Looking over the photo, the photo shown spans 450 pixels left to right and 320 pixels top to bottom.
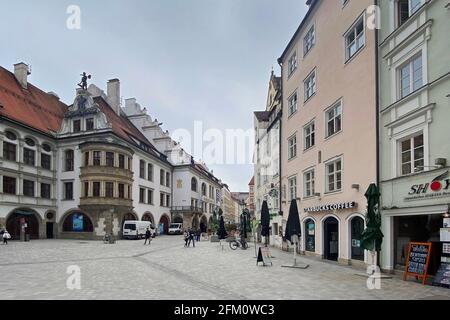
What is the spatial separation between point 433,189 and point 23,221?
38.2 m

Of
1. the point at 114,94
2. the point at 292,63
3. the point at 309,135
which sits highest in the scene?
the point at 114,94

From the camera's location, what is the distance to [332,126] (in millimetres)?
21594

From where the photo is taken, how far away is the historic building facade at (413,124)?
12562 mm

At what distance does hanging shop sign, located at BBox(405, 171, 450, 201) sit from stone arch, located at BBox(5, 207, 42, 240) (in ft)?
123

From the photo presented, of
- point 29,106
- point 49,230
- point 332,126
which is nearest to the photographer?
point 332,126

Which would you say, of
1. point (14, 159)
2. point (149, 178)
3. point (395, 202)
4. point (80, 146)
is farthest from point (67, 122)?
point (395, 202)

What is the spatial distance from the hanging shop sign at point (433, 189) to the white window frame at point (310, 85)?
37.6ft

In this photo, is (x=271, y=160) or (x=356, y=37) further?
(x=271, y=160)

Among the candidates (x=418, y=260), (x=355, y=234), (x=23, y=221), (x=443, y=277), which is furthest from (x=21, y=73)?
(x=443, y=277)

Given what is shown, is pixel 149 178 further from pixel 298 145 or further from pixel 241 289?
pixel 241 289

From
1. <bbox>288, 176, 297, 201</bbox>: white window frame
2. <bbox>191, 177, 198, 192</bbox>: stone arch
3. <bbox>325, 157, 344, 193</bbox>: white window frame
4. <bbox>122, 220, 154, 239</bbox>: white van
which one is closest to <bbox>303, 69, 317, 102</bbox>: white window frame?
<bbox>325, 157, 344, 193</bbox>: white window frame

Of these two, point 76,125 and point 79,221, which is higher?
point 76,125

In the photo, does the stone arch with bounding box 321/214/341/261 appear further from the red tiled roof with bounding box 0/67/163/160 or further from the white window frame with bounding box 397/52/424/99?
the red tiled roof with bounding box 0/67/163/160

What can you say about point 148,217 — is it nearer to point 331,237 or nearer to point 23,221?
point 23,221
